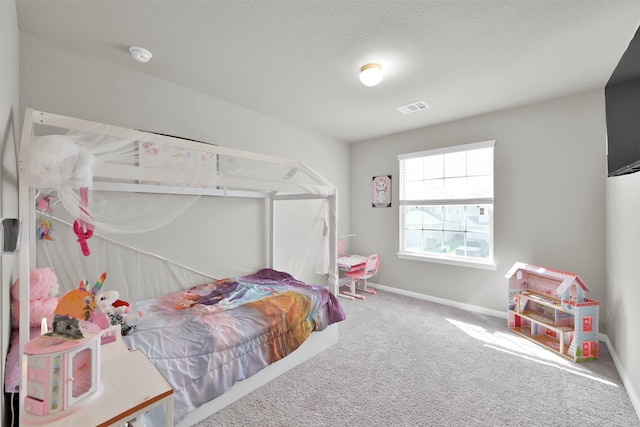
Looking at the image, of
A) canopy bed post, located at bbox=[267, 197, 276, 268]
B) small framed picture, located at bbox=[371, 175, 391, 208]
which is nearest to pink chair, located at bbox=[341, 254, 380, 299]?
small framed picture, located at bbox=[371, 175, 391, 208]

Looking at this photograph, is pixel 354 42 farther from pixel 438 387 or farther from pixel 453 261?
pixel 453 261

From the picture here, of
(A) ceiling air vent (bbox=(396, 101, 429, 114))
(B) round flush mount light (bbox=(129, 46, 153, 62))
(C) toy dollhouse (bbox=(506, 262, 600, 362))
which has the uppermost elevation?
(A) ceiling air vent (bbox=(396, 101, 429, 114))

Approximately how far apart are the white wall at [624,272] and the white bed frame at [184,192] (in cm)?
222

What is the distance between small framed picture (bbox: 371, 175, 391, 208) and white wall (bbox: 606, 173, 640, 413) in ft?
7.98

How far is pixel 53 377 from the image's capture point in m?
0.83

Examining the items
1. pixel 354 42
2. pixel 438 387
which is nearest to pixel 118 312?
pixel 438 387

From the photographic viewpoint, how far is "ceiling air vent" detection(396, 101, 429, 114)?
3156 mm

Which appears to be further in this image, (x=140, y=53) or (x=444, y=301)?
(x=444, y=301)

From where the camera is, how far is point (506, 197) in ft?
11.0

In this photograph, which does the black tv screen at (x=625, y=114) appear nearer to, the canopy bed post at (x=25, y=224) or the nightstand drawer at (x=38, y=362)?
the nightstand drawer at (x=38, y=362)

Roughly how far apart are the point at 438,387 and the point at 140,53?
3.41 m

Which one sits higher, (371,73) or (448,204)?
(371,73)

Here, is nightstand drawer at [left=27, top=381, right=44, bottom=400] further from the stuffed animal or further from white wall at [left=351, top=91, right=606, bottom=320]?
white wall at [left=351, top=91, right=606, bottom=320]

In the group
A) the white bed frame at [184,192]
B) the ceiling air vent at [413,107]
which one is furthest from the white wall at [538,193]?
the white bed frame at [184,192]
